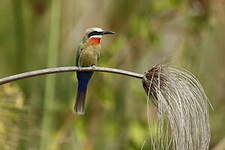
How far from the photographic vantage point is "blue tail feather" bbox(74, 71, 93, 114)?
1.52 metres

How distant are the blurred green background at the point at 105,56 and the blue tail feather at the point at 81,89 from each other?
2.52 ft

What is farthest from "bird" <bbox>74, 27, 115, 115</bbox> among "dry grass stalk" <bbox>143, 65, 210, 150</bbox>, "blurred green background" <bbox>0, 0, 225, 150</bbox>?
"blurred green background" <bbox>0, 0, 225, 150</bbox>

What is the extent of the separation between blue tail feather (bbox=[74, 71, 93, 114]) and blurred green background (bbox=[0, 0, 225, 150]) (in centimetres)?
77

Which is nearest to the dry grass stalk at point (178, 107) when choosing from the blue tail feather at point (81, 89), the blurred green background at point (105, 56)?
the blue tail feather at point (81, 89)

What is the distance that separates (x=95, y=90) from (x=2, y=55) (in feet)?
1.49

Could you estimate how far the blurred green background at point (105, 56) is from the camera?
2527 mm

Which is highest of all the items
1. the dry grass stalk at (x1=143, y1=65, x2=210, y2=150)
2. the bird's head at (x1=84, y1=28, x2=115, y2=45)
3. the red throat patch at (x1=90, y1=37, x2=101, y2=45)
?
the bird's head at (x1=84, y1=28, x2=115, y2=45)

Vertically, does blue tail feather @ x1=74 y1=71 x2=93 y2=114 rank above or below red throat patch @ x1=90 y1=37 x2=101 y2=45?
below

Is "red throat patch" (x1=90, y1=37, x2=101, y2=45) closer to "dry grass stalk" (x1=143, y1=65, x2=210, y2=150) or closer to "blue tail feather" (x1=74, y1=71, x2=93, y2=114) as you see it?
"blue tail feather" (x1=74, y1=71, x2=93, y2=114)

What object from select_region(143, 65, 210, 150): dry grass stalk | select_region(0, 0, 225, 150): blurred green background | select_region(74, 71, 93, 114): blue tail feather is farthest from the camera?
select_region(0, 0, 225, 150): blurred green background

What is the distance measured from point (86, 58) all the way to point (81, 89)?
6 centimetres

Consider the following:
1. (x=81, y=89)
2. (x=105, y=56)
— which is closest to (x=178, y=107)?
(x=81, y=89)

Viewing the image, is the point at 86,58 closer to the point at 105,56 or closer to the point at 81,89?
the point at 81,89

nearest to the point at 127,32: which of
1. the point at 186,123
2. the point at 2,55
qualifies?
the point at 2,55
